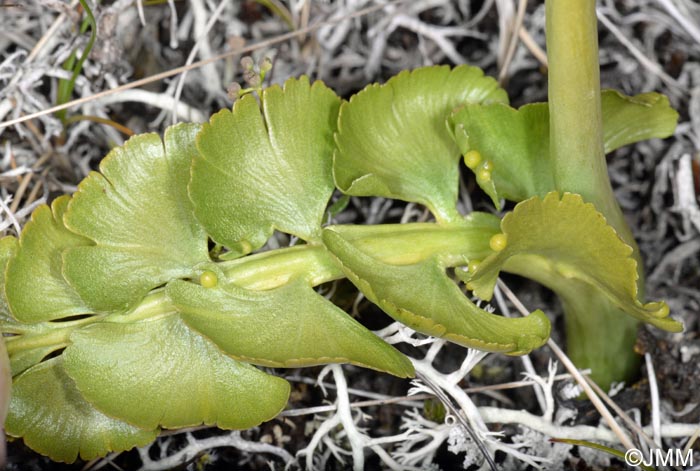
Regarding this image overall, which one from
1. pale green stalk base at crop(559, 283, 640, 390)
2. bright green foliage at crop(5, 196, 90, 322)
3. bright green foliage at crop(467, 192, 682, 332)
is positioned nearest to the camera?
bright green foliage at crop(467, 192, 682, 332)

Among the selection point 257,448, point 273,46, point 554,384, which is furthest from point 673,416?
point 273,46

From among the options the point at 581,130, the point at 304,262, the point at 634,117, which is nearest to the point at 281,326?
the point at 304,262

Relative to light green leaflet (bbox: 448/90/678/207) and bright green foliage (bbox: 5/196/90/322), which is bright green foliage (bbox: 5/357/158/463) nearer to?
bright green foliage (bbox: 5/196/90/322)

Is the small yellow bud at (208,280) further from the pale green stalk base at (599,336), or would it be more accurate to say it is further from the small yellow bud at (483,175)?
the pale green stalk base at (599,336)

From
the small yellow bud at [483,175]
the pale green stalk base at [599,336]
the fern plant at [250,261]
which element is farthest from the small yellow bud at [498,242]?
the pale green stalk base at [599,336]

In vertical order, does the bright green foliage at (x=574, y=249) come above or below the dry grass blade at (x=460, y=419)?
above

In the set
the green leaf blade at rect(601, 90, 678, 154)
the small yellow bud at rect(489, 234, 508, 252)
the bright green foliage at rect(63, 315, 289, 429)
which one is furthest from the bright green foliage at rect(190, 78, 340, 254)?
the green leaf blade at rect(601, 90, 678, 154)

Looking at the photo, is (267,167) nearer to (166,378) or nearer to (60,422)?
(166,378)
